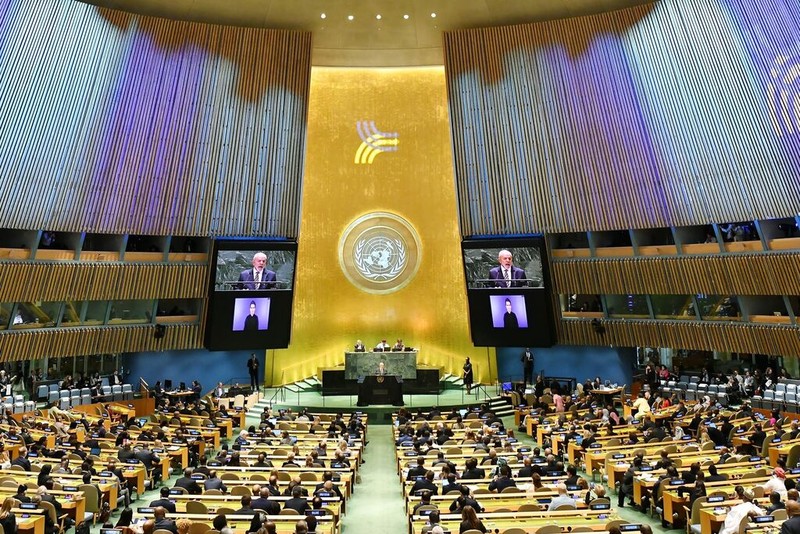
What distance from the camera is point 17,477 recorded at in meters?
10.1

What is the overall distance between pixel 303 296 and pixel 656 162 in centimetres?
1256

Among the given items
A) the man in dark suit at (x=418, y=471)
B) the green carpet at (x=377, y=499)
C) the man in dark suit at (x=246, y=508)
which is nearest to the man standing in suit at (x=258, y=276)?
the green carpet at (x=377, y=499)

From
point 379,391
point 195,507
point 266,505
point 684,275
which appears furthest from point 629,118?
point 195,507

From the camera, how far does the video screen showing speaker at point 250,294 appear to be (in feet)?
63.2

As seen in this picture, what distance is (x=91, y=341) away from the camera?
18797 millimetres

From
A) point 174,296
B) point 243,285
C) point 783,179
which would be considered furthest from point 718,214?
point 174,296

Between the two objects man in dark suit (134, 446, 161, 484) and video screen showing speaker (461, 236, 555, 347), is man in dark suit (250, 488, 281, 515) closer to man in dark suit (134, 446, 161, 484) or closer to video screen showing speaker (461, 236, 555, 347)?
man in dark suit (134, 446, 161, 484)

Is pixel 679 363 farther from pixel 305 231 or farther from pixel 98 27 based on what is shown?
pixel 98 27

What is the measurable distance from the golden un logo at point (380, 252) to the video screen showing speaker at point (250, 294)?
13.7 feet

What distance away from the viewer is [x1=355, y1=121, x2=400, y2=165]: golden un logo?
78.1ft

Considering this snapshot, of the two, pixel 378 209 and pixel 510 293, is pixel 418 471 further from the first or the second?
pixel 378 209

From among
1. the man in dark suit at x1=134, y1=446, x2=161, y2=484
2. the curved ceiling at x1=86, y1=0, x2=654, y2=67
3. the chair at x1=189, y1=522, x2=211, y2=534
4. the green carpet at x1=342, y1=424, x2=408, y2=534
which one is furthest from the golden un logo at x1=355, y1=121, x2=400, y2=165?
the chair at x1=189, y1=522, x2=211, y2=534

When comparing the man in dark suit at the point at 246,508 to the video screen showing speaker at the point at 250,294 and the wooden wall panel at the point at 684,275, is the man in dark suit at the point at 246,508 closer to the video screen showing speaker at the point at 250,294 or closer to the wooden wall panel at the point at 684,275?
the video screen showing speaker at the point at 250,294

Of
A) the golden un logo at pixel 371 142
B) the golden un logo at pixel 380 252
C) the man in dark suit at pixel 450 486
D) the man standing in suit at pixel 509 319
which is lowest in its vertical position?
the man in dark suit at pixel 450 486
